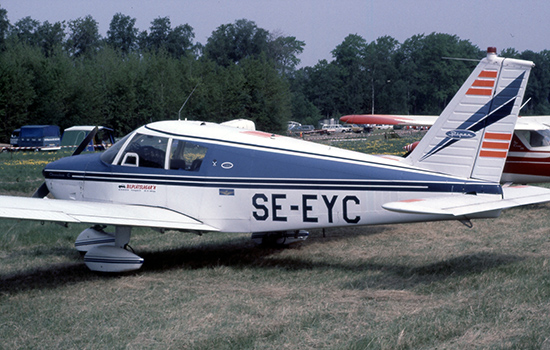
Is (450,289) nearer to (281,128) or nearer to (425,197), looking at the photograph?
(425,197)

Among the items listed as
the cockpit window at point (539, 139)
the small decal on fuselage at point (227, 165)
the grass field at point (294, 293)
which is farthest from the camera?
the cockpit window at point (539, 139)

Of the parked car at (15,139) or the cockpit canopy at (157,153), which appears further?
the parked car at (15,139)

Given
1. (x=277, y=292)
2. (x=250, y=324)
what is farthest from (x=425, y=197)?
(x=250, y=324)

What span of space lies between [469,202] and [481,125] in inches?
53.7

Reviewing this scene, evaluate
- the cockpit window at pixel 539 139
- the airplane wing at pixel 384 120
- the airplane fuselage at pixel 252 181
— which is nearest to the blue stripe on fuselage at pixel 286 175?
the airplane fuselage at pixel 252 181

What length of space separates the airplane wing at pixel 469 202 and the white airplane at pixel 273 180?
27 mm

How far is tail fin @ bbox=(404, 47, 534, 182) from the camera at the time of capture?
7211 mm

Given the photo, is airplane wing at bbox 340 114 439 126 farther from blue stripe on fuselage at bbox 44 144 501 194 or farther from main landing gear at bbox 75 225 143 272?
main landing gear at bbox 75 225 143 272

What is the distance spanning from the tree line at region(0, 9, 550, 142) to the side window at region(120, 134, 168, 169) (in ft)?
135

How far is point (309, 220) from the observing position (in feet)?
25.1

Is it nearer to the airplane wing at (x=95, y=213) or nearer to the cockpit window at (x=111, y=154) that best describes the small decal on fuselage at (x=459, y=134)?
the airplane wing at (x=95, y=213)

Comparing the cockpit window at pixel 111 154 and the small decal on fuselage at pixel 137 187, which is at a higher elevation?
the cockpit window at pixel 111 154

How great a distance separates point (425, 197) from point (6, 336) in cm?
499

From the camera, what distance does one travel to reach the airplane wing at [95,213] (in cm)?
700
